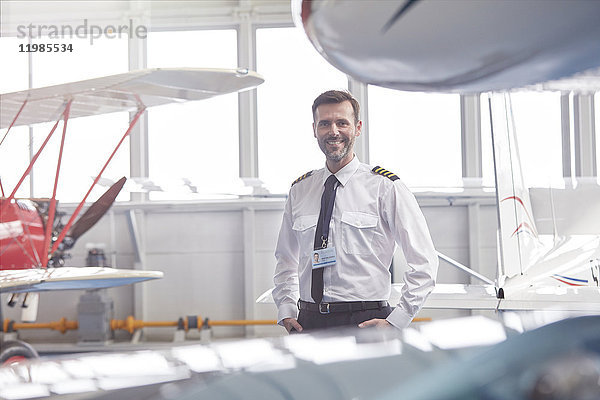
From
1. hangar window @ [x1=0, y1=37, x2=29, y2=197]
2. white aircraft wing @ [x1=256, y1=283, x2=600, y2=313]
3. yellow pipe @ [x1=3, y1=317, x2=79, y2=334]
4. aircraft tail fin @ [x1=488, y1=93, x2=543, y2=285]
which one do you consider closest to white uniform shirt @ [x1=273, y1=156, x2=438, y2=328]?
white aircraft wing @ [x1=256, y1=283, x2=600, y2=313]

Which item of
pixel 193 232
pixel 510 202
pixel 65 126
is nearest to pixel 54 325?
pixel 193 232

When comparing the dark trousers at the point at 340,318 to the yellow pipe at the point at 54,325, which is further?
the yellow pipe at the point at 54,325

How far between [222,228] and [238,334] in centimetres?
134

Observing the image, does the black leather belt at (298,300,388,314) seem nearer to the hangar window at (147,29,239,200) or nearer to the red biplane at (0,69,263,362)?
the red biplane at (0,69,263,362)

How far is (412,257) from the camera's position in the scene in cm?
199

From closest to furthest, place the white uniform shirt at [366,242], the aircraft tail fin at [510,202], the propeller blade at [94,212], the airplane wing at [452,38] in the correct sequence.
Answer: the airplane wing at [452,38], the white uniform shirt at [366,242], the aircraft tail fin at [510,202], the propeller blade at [94,212]

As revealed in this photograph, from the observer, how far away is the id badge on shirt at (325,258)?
2.02 meters

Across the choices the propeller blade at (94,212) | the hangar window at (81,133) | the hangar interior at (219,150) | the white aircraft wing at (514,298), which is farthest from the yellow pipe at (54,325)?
the white aircraft wing at (514,298)

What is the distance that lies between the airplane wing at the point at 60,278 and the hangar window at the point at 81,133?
3.36m

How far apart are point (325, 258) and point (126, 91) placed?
3406 millimetres

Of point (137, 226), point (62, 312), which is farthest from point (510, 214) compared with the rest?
point (62, 312)

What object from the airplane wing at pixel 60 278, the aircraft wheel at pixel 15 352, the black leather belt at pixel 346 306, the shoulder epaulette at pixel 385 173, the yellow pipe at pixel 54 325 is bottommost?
the yellow pipe at pixel 54 325

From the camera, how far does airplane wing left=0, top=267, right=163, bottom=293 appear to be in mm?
4449

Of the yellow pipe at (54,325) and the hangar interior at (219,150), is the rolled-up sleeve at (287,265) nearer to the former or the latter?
the hangar interior at (219,150)
